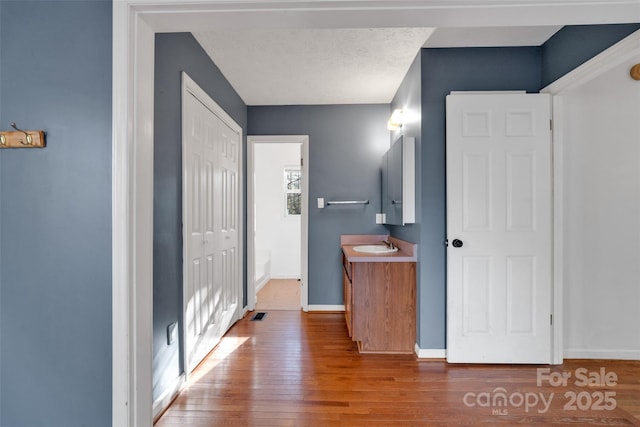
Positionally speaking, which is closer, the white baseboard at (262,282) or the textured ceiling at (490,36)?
the textured ceiling at (490,36)

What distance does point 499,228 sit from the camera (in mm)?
2322

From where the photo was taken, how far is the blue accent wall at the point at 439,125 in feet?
7.99

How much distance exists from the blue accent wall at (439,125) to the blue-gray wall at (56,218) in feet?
6.89

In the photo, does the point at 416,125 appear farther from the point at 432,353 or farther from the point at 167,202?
the point at 167,202

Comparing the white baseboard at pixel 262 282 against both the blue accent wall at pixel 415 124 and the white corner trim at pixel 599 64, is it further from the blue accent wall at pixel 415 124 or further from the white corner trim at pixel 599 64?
the white corner trim at pixel 599 64

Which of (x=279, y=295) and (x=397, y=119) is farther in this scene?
(x=279, y=295)

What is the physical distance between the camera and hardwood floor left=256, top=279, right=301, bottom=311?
3.88 meters

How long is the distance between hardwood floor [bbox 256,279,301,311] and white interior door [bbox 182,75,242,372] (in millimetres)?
714

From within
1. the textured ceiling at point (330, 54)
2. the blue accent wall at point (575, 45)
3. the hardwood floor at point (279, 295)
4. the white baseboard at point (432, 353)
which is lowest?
the hardwood floor at point (279, 295)

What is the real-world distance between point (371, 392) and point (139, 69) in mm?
2127

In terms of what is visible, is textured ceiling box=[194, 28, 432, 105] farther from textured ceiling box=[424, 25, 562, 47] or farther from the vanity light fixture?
the vanity light fixture

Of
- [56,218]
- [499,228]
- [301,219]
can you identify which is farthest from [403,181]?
[56,218]

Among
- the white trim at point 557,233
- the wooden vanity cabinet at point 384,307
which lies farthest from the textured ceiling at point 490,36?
the wooden vanity cabinet at point 384,307

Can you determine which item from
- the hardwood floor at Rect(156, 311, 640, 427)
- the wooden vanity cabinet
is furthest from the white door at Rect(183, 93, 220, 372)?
the wooden vanity cabinet
